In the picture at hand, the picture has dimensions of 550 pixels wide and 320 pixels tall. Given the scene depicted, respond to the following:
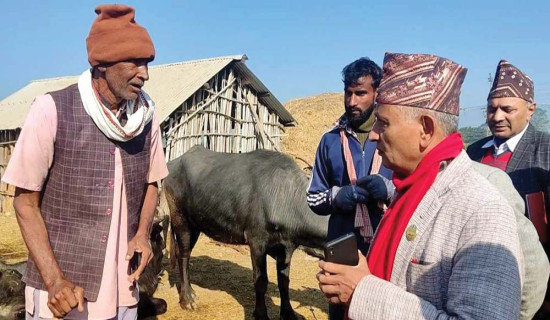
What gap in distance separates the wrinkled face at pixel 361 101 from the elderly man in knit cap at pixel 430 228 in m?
1.34

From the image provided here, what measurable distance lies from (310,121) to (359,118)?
2151 cm

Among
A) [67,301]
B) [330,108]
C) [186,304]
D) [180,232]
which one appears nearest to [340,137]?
[67,301]

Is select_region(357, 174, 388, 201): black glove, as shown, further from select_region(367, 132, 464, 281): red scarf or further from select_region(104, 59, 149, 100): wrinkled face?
select_region(104, 59, 149, 100): wrinkled face

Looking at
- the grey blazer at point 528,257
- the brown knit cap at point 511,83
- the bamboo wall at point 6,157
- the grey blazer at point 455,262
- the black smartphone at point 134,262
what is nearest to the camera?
the grey blazer at point 455,262

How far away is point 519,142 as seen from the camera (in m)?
2.74

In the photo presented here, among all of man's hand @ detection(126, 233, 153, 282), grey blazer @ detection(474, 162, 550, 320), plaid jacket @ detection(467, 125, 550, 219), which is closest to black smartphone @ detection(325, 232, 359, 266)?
grey blazer @ detection(474, 162, 550, 320)

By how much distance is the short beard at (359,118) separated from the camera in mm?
2990

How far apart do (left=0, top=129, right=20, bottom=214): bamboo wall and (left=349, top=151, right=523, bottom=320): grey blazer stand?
49.9 feet

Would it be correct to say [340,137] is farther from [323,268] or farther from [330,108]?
[330,108]

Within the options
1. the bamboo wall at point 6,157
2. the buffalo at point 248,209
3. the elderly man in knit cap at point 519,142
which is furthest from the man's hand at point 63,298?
the bamboo wall at point 6,157

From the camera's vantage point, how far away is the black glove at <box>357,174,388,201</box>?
2604 millimetres

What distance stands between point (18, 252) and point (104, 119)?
817 centimetres

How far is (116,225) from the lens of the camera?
7.51ft

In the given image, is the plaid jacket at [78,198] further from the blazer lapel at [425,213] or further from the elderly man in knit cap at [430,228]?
the blazer lapel at [425,213]
